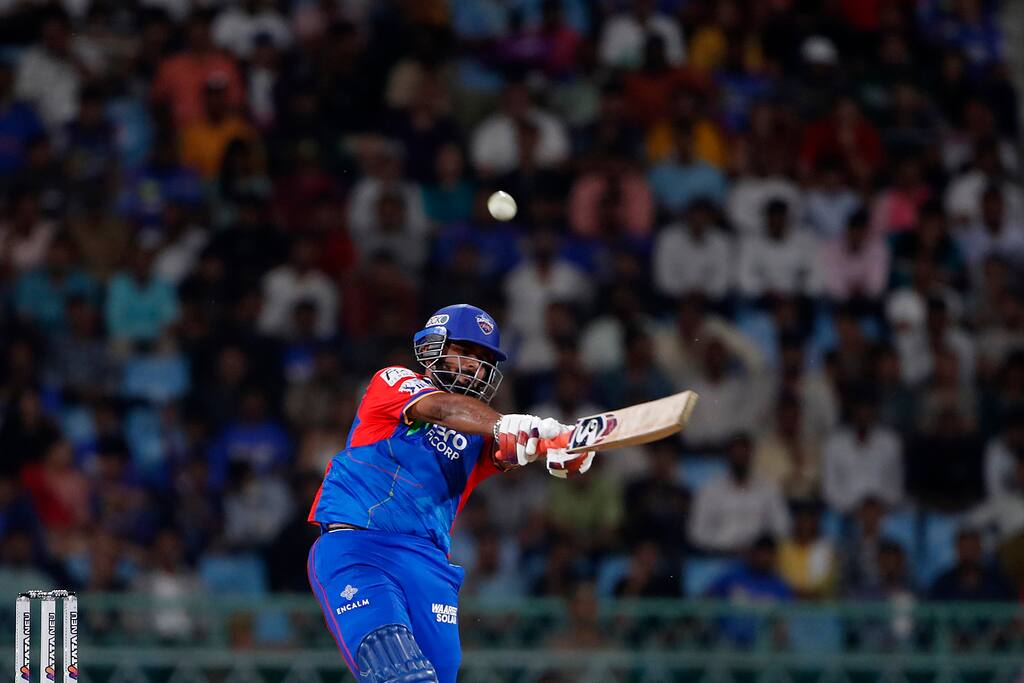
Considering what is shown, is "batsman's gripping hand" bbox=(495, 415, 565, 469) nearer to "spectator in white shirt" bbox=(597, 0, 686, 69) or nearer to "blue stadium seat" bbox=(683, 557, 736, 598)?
"blue stadium seat" bbox=(683, 557, 736, 598)

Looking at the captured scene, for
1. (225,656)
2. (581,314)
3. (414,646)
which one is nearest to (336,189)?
(581,314)

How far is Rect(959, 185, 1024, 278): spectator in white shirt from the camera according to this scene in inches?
697

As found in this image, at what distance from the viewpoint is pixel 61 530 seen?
14461 mm

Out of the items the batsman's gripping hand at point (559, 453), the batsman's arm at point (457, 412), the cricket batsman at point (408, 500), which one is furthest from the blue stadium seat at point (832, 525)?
the batsman's gripping hand at point (559, 453)

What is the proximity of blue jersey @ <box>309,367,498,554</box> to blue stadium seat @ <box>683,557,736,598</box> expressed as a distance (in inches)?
250

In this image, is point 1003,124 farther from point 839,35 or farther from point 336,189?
point 336,189

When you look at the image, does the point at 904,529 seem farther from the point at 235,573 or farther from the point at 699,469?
the point at 235,573

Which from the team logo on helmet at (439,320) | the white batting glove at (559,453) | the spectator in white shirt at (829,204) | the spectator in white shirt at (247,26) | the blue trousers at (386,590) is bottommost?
the blue trousers at (386,590)

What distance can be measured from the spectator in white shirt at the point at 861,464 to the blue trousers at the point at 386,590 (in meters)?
7.65

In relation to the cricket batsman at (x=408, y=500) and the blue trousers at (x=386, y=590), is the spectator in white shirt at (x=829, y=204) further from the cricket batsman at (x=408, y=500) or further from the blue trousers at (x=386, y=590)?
the blue trousers at (x=386, y=590)

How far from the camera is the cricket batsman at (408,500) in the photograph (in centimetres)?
814

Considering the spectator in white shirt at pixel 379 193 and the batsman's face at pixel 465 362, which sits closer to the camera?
the batsman's face at pixel 465 362

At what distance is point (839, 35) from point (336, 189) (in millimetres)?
6416

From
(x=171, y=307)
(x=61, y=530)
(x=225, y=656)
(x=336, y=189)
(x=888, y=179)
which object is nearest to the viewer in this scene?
(x=225, y=656)
